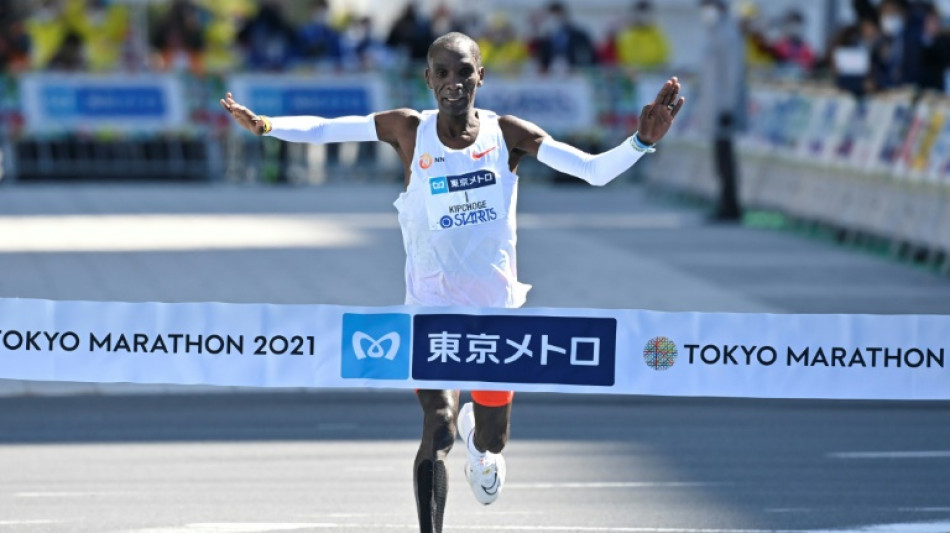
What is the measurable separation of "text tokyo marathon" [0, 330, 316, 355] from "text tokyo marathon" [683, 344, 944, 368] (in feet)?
4.33

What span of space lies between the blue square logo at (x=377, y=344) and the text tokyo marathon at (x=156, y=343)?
5.1 inches

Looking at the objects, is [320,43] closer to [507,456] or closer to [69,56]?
[69,56]

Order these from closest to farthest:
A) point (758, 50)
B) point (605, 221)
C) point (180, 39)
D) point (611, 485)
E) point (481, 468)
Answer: point (481, 468), point (611, 485), point (605, 221), point (180, 39), point (758, 50)

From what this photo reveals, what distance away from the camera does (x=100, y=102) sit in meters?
27.3

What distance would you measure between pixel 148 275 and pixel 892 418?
7186 millimetres

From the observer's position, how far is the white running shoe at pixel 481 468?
7.93m

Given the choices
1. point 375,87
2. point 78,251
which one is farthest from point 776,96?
point 78,251

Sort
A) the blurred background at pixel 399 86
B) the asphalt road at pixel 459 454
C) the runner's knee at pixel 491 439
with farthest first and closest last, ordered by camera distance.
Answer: the blurred background at pixel 399 86
the asphalt road at pixel 459 454
the runner's knee at pixel 491 439

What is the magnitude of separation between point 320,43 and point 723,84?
Answer: 7.98m

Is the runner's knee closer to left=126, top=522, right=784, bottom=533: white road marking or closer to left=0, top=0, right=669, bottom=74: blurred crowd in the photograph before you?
left=126, top=522, right=784, bottom=533: white road marking

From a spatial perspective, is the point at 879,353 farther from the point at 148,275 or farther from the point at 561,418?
the point at 148,275

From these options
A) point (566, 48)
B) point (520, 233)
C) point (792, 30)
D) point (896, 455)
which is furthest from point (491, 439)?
point (792, 30)

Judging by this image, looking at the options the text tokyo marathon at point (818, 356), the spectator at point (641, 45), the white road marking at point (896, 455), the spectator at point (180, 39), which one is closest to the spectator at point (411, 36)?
the spectator at point (641, 45)

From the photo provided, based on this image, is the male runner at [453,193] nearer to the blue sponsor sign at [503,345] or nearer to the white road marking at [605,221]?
the blue sponsor sign at [503,345]
